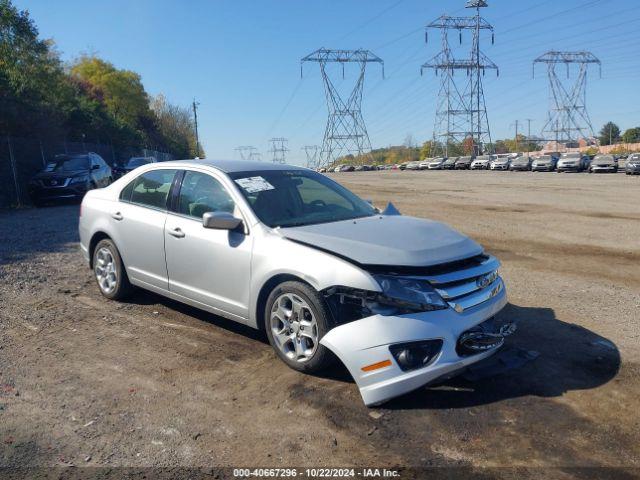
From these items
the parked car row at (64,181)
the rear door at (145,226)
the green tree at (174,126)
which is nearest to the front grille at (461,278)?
the rear door at (145,226)

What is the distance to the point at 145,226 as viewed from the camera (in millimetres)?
5695

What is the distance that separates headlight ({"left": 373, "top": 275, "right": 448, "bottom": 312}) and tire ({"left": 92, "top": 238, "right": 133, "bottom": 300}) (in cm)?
333

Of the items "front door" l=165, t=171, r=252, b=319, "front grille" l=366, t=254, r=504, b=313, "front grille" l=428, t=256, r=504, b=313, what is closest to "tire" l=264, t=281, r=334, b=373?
"front door" l=165, t=171, r=252, b=319

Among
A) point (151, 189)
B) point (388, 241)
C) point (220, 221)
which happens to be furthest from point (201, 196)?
point (388, 241)

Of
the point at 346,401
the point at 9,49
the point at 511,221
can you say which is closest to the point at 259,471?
the point at 346,401

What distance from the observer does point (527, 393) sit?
4.00 metres

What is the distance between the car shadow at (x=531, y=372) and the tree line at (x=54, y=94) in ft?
66.9

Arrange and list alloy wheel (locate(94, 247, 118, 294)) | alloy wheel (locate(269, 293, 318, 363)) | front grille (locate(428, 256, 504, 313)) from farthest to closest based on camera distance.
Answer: alloy wheel (locate(94, 247, 118, 294))
alloy wheel (locate(269, 293, 318, 363))
front grille (locate(428, 256, 504, 313))

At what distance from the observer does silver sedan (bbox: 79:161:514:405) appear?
3.76 m

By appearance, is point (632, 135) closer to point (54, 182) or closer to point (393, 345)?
point (54, 182)

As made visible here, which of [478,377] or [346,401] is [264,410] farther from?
[478,377]

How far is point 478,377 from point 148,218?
351 cm

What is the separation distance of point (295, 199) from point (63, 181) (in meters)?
15.2

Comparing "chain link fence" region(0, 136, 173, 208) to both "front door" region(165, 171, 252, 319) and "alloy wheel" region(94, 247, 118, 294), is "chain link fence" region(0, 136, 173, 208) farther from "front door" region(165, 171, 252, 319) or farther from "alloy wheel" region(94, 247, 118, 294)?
"front door" region(165, 171, 252, 319)
